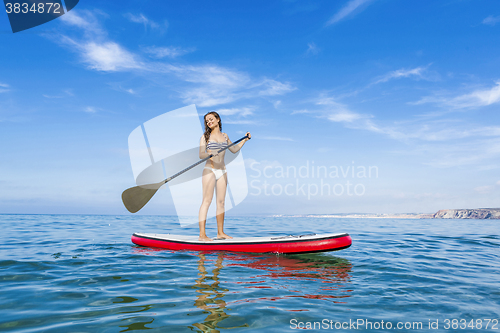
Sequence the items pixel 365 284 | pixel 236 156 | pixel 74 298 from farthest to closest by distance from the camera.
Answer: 1. pixel 236 156
2. pixel 365 284
3. pixel 74 298

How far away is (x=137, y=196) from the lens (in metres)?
6.96

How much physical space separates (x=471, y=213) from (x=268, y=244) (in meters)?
101

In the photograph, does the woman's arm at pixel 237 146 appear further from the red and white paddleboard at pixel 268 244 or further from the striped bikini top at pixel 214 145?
the red and white paddleboard at pixel 268 244

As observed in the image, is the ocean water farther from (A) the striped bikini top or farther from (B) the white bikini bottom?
(A) the striped bikini top

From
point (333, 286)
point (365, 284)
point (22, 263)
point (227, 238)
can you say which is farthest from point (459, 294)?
point (22, 263)

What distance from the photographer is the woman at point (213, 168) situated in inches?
256

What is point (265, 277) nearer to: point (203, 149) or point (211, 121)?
point (203, 149)

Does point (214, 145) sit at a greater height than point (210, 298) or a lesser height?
greater

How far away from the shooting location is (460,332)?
2.70 metres

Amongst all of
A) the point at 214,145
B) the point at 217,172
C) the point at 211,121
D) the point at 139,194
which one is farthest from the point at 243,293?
the point at 139,194

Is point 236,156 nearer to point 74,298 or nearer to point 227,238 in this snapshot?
point 227,238

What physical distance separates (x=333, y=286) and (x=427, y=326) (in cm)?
128

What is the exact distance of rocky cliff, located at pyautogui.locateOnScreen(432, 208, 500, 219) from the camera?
77.6 m

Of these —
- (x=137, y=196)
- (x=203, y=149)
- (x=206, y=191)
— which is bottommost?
(x=137, y=196)
